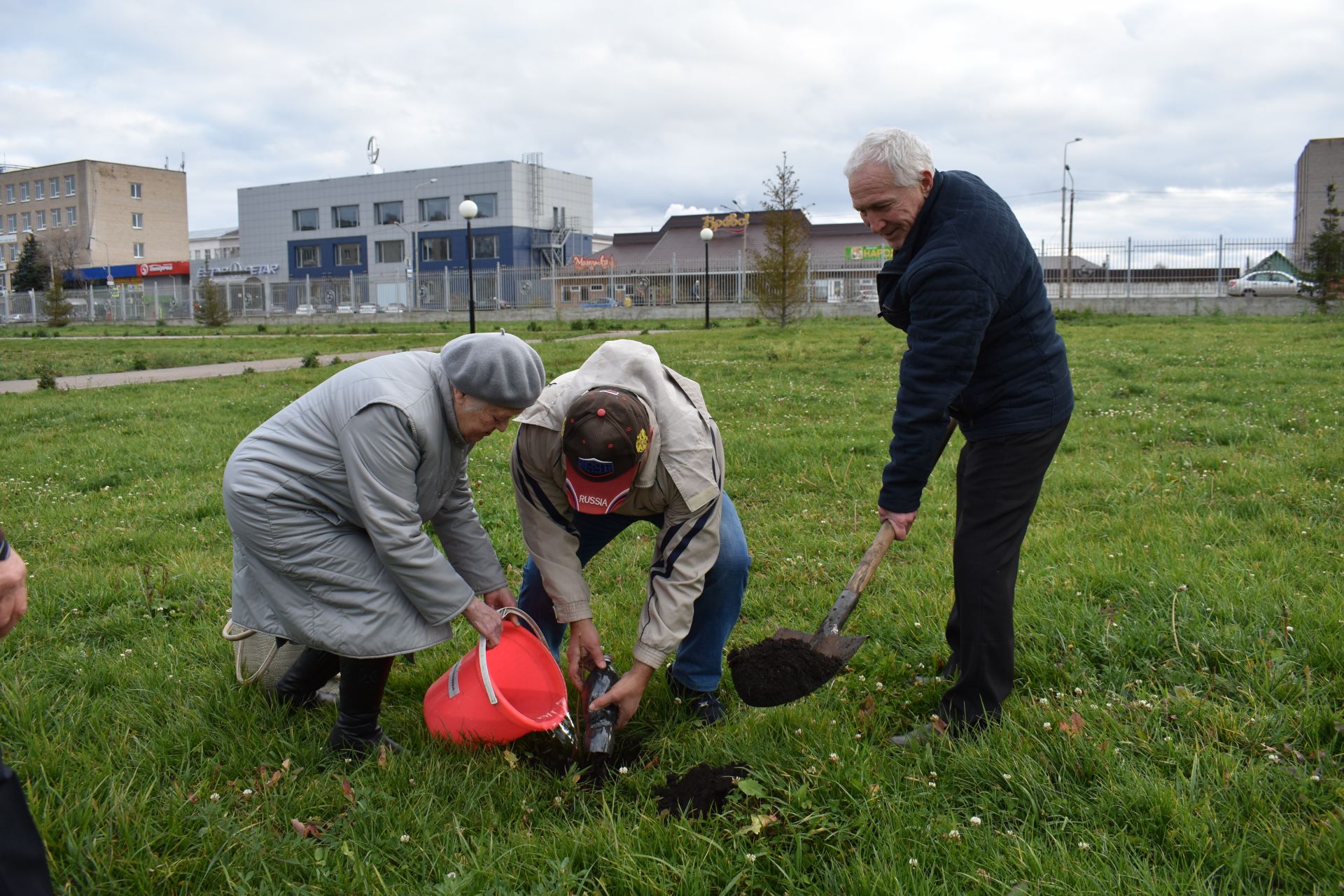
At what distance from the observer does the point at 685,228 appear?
172 ft

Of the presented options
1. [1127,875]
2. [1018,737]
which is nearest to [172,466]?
[1018,737]

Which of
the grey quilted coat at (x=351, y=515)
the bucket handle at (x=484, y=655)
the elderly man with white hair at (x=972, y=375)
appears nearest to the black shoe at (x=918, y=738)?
the elderly man with white hair at (x=972, y=375)

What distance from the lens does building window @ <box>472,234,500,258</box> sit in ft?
186

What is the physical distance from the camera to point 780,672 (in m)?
2.82

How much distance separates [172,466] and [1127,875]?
22.1ft

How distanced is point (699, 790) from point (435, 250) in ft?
197

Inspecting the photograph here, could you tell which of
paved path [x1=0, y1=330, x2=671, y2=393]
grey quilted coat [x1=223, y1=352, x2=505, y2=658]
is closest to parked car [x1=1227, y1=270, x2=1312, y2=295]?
paved path [x1=0, y1=330, x2=671, y2=393]

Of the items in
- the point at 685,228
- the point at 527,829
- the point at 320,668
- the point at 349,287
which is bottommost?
the point at 527,829

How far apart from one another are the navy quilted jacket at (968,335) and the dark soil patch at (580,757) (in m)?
1.11

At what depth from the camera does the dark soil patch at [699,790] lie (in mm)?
2406

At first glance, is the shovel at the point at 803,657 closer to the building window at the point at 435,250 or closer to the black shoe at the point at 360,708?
the black shoe at the point at 360,708

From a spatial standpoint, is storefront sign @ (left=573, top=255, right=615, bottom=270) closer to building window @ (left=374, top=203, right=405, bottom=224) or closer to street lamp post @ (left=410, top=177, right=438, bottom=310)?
street lamp post @ (left=410, top=177, right=438, bottom=310)

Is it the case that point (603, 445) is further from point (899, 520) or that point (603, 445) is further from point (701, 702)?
point (701, 702)

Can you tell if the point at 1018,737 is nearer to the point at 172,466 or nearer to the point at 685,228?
the point at 172,466
